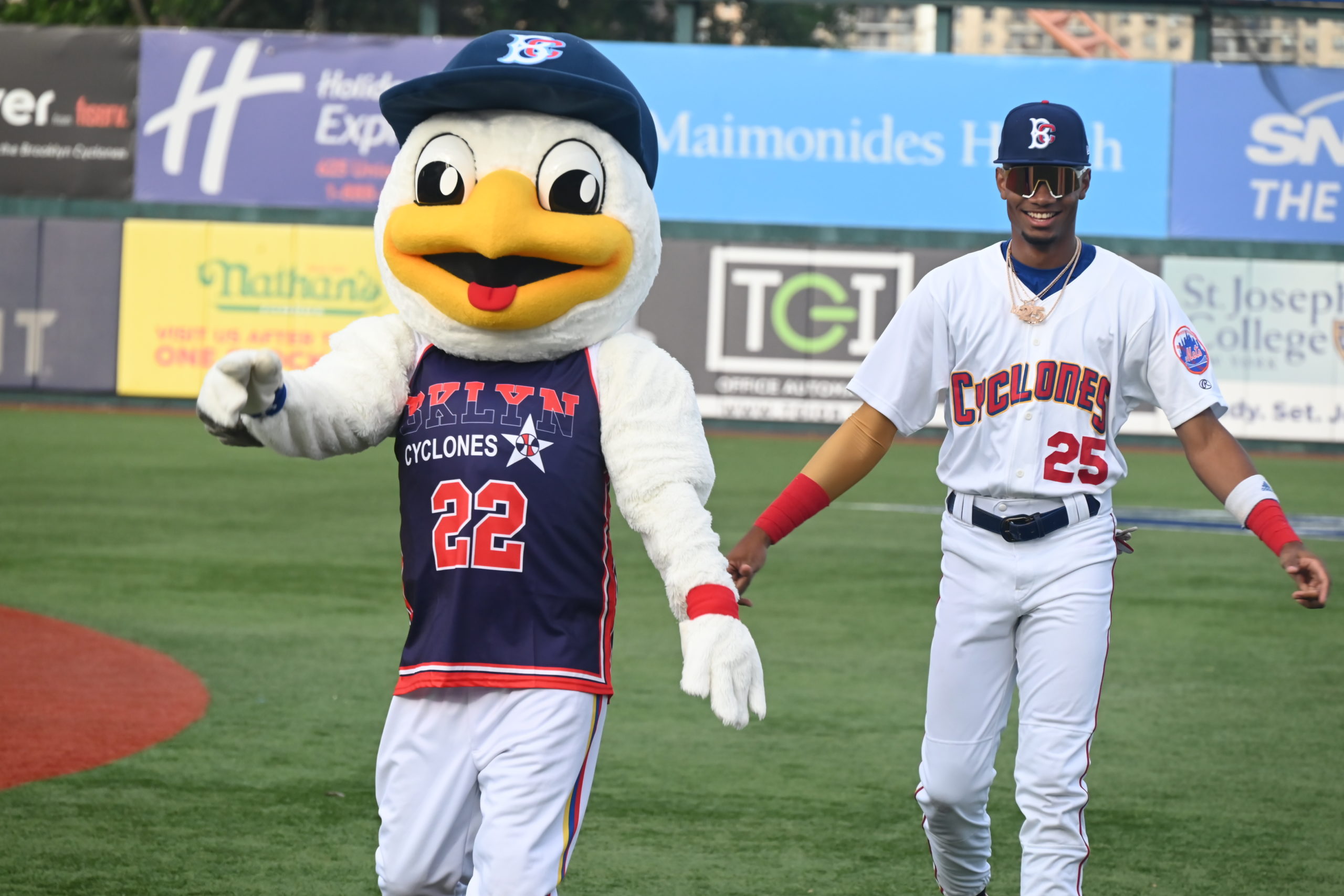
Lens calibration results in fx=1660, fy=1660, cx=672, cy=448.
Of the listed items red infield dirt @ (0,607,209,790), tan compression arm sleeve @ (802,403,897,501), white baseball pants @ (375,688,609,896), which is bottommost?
red infield dirt @ (0,607,209,790)

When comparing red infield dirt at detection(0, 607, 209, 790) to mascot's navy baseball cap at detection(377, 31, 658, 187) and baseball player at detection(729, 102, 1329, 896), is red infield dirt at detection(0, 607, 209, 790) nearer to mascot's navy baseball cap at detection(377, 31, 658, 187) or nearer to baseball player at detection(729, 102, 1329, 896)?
baseball player at detection(729, 102, 1329, 896)

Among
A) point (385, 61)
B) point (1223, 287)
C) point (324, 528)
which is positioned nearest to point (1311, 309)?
point (1223, 287)

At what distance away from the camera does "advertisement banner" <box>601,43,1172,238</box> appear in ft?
72.2

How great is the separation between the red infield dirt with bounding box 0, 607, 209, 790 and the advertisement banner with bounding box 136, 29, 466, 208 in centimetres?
1490

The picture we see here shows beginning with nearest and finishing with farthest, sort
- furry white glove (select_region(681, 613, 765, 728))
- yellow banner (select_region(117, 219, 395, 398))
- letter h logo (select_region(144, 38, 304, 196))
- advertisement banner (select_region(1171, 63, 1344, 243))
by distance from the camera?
furry white glove (select_region(681, 613, 765, 728)) → advertisement banner (select_region(1171, 63, 1344, 243)) → yellow banner (select_region(117, 219, 395, 398)) → letter h logo (select_region(144, 38, 304, 196))

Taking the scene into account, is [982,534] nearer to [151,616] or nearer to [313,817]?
[313,817]

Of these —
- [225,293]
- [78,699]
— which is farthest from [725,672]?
[225,293]

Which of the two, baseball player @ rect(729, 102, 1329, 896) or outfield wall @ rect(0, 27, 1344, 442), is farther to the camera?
outfield wall @ rect(0, 27, 1344, 442)

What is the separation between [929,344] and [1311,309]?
18.4 meters

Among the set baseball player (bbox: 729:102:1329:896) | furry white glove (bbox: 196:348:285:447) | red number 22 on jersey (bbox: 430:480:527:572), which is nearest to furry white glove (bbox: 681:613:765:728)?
red number 22 on jersey (bbox: 430:480:527:572)

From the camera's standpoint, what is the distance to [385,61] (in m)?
22.8

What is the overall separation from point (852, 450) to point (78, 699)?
406 centimetres

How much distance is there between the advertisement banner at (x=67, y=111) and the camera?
23.0 meters

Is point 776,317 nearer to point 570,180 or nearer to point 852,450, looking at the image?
point 852,450
